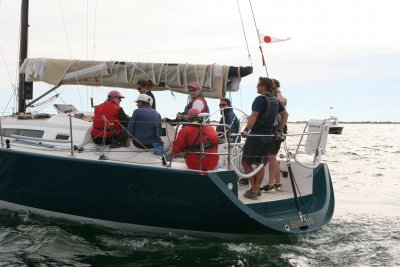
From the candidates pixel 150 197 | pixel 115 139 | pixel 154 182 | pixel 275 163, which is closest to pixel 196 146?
pixel 154 182

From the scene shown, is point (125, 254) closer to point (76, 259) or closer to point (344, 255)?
point (76, 259)

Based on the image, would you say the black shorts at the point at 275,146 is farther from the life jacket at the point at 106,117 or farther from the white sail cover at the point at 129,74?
the life jacket at the point at 106,117

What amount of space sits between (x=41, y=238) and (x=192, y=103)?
9.34 ft

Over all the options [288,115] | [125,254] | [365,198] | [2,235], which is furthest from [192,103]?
[365,198]

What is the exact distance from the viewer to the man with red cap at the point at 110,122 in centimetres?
836

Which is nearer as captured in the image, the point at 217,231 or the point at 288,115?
the point at 217,231

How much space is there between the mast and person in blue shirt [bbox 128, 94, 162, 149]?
405 centimetres

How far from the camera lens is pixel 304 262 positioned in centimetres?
691

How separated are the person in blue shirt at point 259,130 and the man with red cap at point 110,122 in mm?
1918

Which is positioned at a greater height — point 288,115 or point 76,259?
point 288,115

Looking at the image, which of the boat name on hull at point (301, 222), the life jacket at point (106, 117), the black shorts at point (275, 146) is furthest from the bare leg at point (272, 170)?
the life jacket at point (106, 117)

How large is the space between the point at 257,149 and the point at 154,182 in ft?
4.74

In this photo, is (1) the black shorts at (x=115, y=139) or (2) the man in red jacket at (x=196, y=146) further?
(1) the black shorts at (x=115, y=139)

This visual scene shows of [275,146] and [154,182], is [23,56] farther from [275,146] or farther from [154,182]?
[275,146]
